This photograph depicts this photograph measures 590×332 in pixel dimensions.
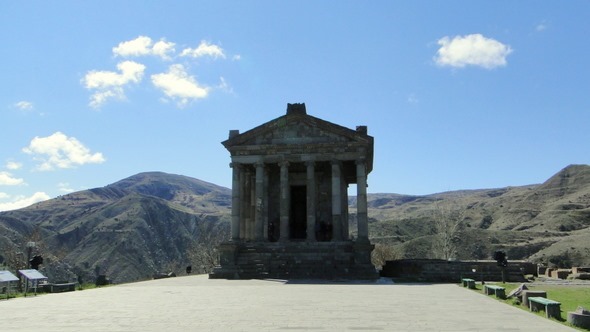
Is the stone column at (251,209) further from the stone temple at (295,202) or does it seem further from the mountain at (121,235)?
the mountain at (121,235)

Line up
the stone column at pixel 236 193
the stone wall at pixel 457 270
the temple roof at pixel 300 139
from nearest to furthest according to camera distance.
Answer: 1. the stone wall at pixel 457 270
2. the temple roof at pixel 300 139
3. the stone column at pixel 236 193

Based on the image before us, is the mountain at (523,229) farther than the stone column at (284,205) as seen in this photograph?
Yes

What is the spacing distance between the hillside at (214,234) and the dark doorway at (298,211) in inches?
955

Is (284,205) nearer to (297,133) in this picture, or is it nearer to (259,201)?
(259,201)

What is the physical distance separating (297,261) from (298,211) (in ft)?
30.6

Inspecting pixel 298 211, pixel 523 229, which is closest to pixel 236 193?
pixel 298 211

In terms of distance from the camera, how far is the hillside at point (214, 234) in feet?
254

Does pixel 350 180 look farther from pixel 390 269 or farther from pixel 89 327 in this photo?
pixel 89 327

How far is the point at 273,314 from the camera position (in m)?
12.1

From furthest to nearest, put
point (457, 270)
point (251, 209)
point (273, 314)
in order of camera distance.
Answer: point (251, 209)
point (457, 270)
point (273, 314)

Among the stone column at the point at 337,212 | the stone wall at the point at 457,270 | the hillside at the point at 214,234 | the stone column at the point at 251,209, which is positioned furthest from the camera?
the hillside at the point at 214,234

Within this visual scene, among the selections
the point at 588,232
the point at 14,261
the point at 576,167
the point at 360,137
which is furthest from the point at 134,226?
the point at 576,167

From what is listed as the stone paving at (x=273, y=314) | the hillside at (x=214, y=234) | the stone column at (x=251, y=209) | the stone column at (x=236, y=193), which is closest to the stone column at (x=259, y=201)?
the stone column at (x=236, y=193)

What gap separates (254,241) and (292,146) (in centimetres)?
707
